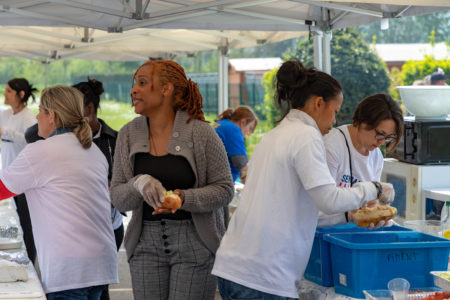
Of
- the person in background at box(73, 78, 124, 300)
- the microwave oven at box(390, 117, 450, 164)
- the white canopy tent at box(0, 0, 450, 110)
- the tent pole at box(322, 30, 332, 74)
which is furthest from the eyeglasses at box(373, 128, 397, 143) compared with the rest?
the tent pole at box(322, 30, 332, 74)


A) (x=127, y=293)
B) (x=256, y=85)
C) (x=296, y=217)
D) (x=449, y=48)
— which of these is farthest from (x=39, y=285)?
(x=449, y=48)

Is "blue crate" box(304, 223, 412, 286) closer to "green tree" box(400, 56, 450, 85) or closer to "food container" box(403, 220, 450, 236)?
"food container" box(403, 220, 450, 236)

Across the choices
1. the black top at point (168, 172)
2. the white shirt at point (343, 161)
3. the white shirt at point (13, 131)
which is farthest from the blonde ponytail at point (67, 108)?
the white shirt at point (13, 131)

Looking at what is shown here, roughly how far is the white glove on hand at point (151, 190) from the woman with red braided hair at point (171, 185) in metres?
0.07

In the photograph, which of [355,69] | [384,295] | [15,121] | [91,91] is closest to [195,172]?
[384,295]

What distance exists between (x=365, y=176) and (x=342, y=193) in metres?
0.78

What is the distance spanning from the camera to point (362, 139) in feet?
9.58

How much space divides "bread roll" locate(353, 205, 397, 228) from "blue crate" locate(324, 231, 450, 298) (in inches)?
5.3

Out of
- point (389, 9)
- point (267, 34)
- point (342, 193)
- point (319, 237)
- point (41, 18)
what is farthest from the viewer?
point (267, 34)

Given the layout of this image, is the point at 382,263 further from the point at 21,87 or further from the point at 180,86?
the point at 21,87

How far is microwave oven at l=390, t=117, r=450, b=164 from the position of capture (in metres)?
4.20

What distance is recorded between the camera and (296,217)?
2.27 m

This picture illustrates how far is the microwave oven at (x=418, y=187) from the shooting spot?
4.13 metres

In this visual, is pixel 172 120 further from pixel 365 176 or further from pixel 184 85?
pixel 365 176
